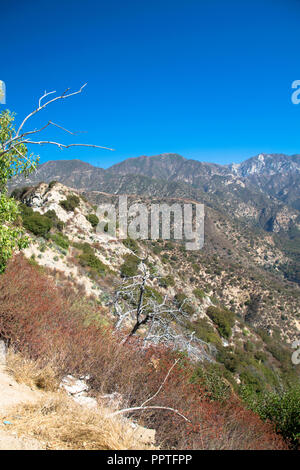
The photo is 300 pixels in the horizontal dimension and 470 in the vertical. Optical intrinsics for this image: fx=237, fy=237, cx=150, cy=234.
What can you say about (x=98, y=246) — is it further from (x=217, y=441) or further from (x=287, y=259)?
(x=287, y=259)

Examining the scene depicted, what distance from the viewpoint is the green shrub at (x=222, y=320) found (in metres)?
27.0

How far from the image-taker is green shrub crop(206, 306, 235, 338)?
2703 cm

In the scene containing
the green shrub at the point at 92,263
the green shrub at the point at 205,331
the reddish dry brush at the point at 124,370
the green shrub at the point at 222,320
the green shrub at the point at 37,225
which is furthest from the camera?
the green shrub at the point at 222,320

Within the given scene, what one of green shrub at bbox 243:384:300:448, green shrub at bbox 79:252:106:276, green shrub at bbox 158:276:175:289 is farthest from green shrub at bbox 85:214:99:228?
green shrub at bbox 243:384:300:448

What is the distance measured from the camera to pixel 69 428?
3111 mm

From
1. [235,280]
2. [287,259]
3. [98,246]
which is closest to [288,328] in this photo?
[235,280]

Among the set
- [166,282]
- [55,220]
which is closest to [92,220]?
[55,220]

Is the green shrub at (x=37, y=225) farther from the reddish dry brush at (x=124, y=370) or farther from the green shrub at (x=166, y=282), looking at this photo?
the green shrub at (x=166, y=282)

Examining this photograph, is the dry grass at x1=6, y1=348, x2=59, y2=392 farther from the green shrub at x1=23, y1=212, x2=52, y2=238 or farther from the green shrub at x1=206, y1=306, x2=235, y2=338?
the green shrub at x1=206, y1=306, x2=235, y2=338

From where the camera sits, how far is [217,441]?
13.4ft

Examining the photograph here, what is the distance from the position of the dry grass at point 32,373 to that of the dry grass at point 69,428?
39.4 inches

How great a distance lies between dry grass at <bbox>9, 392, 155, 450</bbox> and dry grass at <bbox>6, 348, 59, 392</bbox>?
1000mm

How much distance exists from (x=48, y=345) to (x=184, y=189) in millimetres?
182836

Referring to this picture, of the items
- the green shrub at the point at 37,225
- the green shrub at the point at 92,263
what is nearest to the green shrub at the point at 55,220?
the green shrub at the point at 37,225
